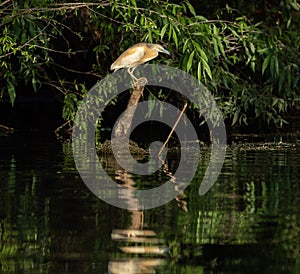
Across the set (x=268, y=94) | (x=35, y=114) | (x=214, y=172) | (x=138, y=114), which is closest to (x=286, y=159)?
(x=214, y=172)

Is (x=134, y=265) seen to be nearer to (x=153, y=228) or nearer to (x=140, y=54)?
(x=153, y=228)

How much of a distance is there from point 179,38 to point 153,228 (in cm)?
536

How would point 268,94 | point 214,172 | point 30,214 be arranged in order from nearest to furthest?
point 30,214
point 214,172
point 268,94

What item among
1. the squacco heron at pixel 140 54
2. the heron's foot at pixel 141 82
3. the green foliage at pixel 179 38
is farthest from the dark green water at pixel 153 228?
the green foliage at pixel 179 38

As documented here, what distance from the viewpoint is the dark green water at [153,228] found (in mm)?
4848

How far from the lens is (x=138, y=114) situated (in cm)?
1540

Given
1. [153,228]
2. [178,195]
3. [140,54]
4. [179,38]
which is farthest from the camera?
[179,38]

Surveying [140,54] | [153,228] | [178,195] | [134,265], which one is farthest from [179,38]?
[134,265]

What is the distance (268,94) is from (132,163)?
14.6 feet

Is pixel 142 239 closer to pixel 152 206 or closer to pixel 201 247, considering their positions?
pixel 201 247

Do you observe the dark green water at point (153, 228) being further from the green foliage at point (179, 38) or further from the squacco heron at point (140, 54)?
the green foliage at point (179, 38)

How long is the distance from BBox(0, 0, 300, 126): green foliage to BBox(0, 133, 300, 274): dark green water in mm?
2597

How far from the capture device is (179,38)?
35.5 ft

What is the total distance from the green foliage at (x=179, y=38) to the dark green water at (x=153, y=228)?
260 cm
